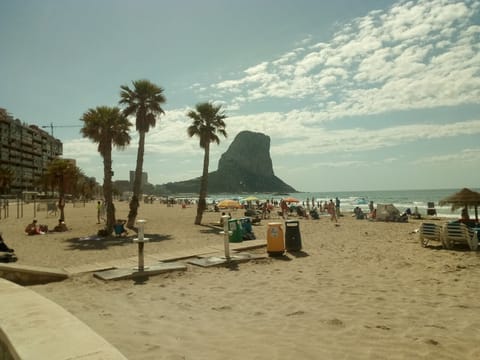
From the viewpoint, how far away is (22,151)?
89.2 meters

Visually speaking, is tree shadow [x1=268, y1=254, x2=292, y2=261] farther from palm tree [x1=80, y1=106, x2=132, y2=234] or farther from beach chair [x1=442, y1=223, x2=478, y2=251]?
palm tree [x1=80, y1=106, x2=132, y2=234]

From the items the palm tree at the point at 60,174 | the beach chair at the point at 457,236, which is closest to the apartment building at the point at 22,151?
the palm tree at the point at 60,174

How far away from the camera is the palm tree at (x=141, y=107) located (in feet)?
66.2

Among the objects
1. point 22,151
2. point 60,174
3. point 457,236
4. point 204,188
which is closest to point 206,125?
point 204,188

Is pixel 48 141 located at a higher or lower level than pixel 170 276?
higher

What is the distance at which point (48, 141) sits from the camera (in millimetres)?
106688

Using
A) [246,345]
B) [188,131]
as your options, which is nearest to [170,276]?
[246,345]

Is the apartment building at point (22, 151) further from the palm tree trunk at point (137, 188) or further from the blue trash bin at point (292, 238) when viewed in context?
the blue trash bin at point (292, 238)

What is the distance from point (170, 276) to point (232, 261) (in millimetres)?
1858

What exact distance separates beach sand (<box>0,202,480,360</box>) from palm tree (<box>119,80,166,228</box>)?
13.8m

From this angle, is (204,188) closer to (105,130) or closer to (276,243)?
(105,130)

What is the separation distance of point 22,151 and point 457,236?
335 ft

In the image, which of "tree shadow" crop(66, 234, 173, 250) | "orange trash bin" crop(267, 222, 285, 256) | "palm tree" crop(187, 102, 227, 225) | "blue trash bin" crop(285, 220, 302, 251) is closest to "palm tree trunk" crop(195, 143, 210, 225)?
"palm tree" crop(187, 102, 227, 225)

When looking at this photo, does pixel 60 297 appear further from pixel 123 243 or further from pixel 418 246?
pixel 418 246
